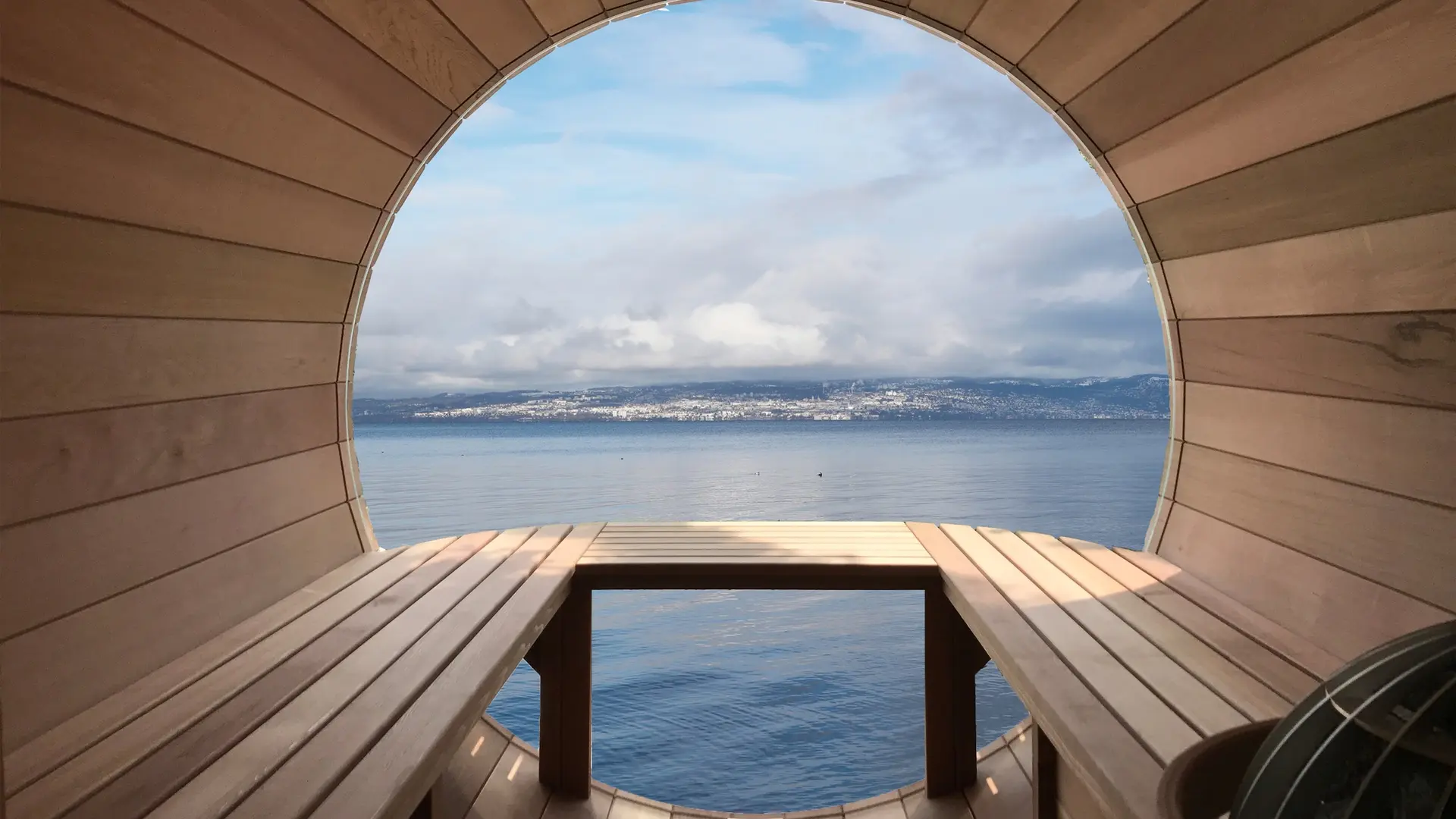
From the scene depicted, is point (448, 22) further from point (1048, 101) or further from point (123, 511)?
point (1048, 101)

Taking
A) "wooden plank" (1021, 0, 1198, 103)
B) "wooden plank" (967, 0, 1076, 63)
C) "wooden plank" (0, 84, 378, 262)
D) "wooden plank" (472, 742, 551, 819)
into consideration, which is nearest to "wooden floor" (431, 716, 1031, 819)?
"wooden plank" (472, 742, 551, 819)

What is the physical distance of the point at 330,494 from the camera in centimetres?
279

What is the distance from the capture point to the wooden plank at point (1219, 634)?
1759 mm

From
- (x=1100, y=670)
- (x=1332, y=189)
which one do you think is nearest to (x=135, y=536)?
(x=1100, y=670)

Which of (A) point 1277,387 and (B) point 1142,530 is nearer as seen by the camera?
(A) point 1277,387

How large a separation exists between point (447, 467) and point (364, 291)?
17.1 m

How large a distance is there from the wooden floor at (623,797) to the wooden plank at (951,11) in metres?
2.57

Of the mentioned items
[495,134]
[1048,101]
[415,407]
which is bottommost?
[415,407]

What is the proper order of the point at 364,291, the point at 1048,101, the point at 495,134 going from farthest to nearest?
the point at 495,134 → the point at 364,291 → the point at 1048,101

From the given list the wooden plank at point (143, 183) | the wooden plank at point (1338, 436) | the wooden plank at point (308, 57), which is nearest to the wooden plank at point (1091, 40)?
the wooden plank at point (1338, 436)

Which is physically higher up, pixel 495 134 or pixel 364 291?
pixel 495 134

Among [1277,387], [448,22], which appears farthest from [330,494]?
[1277,387]

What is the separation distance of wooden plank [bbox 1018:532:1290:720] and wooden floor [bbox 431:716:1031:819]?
39.2 inches

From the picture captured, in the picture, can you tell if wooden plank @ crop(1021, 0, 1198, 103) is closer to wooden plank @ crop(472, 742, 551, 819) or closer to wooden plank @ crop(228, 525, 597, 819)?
wooden plank @ crop(228, 525, 597, 819)
